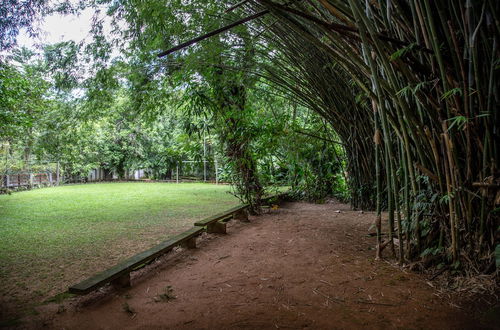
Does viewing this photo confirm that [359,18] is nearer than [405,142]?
Yes

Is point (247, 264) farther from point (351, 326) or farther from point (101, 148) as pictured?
point (101, 148)

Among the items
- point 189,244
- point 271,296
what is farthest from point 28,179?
point 271,296

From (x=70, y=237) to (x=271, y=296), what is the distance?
2.99m

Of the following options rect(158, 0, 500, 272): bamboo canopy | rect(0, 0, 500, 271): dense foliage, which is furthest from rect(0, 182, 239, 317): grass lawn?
rect(158, 0, 500, 272): bamboo canopy

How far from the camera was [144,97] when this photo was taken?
13.3 feet

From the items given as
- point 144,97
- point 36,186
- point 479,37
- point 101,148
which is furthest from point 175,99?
point 101,148

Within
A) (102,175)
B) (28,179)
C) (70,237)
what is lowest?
(70,237)

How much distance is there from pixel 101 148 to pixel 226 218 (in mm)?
12688

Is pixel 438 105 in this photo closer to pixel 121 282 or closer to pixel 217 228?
pixel 121 282

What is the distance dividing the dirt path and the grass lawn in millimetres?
582

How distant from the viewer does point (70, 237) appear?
12.1 ft

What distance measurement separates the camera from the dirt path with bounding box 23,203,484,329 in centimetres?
144

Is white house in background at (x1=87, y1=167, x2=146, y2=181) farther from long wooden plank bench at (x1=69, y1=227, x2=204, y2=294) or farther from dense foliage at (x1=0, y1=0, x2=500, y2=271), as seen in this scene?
long wooden plank bench at (x1=69, y1=227, x2=204, y2=294)

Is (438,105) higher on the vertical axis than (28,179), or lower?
higher
